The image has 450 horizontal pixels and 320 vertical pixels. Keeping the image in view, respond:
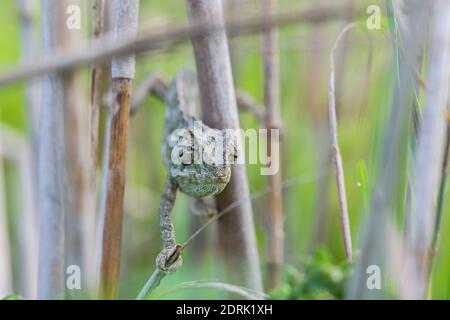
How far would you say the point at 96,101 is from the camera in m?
0.80

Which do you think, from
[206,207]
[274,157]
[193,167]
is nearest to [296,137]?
[274,157]

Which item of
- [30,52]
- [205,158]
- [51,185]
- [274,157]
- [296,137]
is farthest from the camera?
[296,137]

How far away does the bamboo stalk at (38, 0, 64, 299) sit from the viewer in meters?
0.82

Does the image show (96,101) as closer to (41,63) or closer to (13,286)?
(41,63)

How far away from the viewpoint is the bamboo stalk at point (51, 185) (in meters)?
0.82

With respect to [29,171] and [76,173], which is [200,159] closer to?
[76,173]

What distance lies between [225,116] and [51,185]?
0.26 meters

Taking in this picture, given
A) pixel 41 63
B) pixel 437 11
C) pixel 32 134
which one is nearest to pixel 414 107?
pixel 437 11

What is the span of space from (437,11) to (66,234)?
565mm

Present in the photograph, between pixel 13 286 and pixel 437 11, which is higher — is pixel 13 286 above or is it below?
below

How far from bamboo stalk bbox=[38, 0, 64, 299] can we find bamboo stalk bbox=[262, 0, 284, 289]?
320 mm

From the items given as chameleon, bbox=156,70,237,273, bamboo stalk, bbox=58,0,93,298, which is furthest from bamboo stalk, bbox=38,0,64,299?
chameleon, bbox=156,70,237,273

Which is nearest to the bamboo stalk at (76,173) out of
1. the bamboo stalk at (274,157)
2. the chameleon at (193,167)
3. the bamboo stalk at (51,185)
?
the bamboo stalk at (51,185)

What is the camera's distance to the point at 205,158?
70 centimetres
